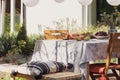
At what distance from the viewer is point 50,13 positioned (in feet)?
42.9

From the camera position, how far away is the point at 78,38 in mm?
6391

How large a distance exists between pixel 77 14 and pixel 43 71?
21.8 ft

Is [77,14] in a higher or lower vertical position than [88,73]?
higher

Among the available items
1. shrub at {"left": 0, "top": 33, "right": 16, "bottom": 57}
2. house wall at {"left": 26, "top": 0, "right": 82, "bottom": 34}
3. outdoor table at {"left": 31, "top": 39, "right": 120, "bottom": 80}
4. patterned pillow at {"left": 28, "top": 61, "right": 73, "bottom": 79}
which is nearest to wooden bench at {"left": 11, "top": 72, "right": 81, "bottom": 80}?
patterned pillow at {"left": 28, "top": 61, "right": 73, "bottom": 79}

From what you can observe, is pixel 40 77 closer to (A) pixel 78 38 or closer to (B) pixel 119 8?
(A) pixel 78 38

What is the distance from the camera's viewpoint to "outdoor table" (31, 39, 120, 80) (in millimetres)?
5906

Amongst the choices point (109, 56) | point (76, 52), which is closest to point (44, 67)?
point (76, 52)

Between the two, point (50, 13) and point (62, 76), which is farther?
point (50, 13)

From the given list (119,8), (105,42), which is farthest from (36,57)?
(119,8)

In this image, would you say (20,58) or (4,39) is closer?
(20,58)

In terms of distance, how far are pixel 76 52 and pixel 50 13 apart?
717 cm

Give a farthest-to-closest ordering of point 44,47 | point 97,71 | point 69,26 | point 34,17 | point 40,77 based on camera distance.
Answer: point 34,17 < point 69,26 < point 44,47 < point 97,71 < point 40,77

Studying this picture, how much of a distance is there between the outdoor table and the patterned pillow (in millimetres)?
203

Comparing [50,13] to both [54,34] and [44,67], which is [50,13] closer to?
[54,34]
